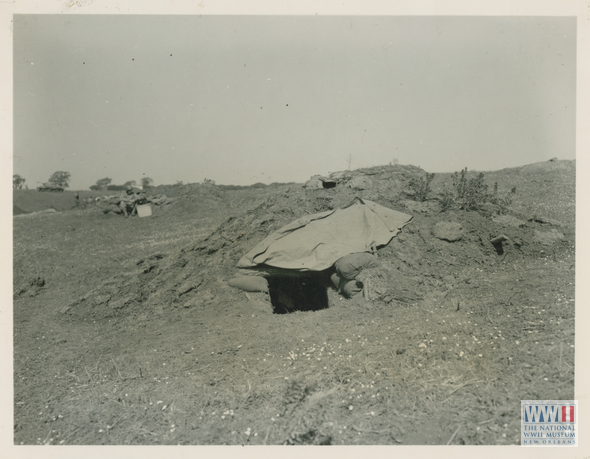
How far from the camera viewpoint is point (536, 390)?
137 inches

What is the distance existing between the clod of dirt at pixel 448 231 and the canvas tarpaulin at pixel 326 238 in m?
0.50

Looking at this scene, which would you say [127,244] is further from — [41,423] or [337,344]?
[337,344]

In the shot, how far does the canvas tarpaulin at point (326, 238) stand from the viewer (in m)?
5.93

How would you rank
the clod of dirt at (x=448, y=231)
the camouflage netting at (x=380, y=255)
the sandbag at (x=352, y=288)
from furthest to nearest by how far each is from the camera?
the clod of dirt at (x=448, y=231) < the camouflage netting at (x=380, y=255) < the sandbag at (x=352, y=288)

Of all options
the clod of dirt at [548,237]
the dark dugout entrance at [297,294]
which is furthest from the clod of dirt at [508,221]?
the dark dugout entrance at [297,294]

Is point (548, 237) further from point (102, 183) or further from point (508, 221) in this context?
point (102, 183)

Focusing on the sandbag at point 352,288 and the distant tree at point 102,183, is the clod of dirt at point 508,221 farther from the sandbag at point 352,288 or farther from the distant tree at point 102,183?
the distant tree at point 102,183

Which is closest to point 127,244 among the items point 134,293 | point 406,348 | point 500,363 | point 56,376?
point 134,293

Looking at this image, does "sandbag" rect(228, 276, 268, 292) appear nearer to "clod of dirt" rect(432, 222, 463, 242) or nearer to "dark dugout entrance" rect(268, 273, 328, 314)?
"dark dugout entrance" rect(268, 273, 328, 314)

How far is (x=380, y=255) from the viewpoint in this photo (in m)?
5.92

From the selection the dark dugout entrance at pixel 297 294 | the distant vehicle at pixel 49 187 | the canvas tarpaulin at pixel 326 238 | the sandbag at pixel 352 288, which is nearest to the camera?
the sandbag at pixel 352 288

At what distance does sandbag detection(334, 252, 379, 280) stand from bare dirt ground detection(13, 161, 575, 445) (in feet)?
0.80

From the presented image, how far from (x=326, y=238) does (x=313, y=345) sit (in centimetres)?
214

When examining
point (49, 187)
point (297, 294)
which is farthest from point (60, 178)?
point (297, 294)
